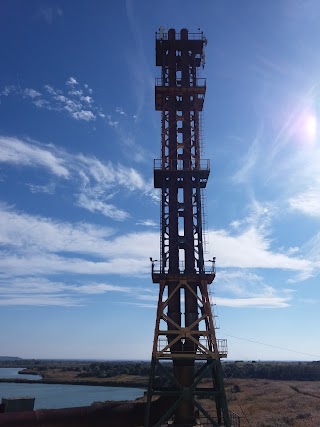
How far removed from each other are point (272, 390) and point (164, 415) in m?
39.8

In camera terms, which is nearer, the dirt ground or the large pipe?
the large pipe

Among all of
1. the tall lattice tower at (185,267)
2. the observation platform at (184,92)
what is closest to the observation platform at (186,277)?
the tall lattice tower at (185,267)

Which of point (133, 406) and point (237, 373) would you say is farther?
point (237, 373)

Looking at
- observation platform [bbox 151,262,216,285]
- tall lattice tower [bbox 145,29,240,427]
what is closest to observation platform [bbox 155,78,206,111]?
tall lattice tower [bbox 145,29,240,427]

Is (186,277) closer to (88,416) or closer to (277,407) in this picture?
(88,416)

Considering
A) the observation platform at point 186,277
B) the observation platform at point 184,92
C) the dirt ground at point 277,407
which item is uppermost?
the observation platform at point 184,92

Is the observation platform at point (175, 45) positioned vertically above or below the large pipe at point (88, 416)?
above

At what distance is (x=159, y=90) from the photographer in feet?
102

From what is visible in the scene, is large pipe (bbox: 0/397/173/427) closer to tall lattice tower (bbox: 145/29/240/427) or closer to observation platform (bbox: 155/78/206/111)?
tall lattice tower (bbox: 145/29/240/427)

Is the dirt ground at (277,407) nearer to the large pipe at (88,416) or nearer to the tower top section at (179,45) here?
the large pipe at (88,416)

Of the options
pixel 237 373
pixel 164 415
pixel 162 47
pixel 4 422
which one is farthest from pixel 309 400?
pixel 237 373

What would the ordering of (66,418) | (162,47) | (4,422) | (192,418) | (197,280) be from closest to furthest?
(4,422)
(66,418)
(192,418)
(197,280)
(162,47)

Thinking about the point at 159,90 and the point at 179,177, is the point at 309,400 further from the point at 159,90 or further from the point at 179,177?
the point at 159,90

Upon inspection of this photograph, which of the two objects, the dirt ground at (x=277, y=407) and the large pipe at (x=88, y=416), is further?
the dirt ground at (x=277, y=407)
